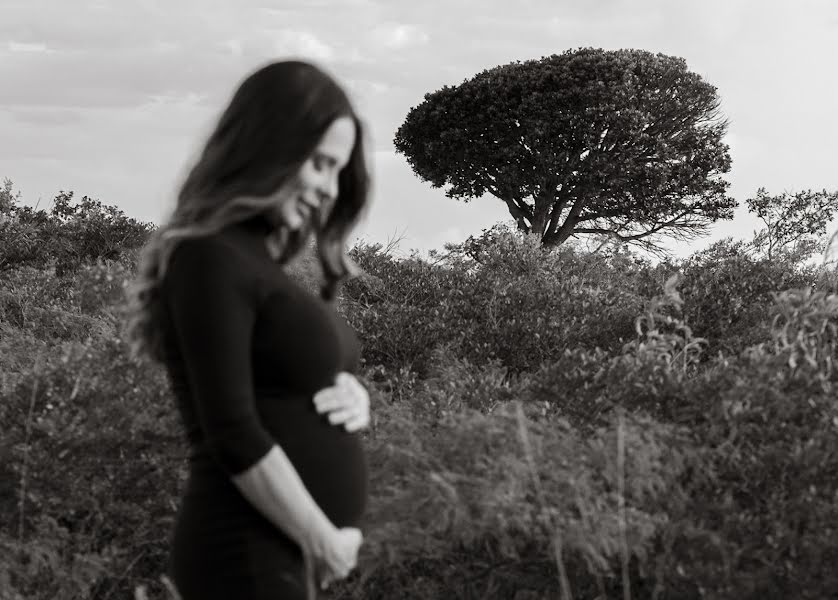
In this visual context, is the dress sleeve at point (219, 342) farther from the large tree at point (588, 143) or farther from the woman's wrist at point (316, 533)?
the large tree at point (588, 143)

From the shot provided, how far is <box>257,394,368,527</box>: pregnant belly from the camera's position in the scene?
2.04 m

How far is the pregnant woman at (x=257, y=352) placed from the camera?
1.88 metres

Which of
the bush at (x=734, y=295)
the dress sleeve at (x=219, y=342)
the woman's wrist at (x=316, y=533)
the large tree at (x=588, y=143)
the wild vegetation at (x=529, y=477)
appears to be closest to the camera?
the dress sleeve at (x=219, y=342)

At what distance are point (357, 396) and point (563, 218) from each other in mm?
30290

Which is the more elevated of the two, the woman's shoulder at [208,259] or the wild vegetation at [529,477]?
the woman's shoulder at [208,259]

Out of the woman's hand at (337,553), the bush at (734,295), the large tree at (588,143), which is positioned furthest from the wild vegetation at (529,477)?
the large tree at (588,143)

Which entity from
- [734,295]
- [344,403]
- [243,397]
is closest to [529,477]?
[344,403]

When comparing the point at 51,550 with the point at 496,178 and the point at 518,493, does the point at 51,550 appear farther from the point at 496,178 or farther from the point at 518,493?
the point at 496,178

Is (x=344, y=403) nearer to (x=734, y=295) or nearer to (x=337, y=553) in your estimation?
(x=337, y=553)

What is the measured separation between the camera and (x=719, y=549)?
3.75 metres

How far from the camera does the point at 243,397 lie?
6.17ft

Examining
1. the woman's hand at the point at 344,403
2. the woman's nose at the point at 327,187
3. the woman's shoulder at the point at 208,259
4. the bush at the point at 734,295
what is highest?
the bush at the point at 734,295

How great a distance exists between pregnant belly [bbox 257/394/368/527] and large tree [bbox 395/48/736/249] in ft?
87.7

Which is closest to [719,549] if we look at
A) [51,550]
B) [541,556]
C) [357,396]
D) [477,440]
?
[541,556]
